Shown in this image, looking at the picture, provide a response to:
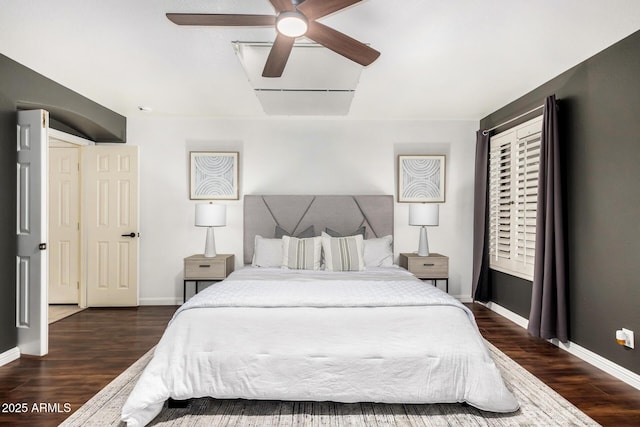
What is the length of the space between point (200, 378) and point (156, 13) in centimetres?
232

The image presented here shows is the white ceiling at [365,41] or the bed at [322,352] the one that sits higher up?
the white ceiling at [365,41]

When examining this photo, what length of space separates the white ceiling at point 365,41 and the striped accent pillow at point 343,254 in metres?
1.62

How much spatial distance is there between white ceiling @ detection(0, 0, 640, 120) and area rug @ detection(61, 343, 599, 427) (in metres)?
2.42

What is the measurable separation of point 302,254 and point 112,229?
8.72 ft

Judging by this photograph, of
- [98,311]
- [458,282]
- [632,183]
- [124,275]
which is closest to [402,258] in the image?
[458,282]

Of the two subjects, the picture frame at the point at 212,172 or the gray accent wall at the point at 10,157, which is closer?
the gray accent wall at the point at 10,157

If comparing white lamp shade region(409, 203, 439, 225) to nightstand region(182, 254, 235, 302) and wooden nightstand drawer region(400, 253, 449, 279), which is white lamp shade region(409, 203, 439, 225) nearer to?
wooden nightstand drawer region(400, 253, 449, 279)

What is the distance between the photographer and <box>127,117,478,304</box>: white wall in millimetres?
4988

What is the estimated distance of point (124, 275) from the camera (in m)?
4.84

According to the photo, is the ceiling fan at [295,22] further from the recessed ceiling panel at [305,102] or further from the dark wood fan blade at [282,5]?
the recessed ceiling panel at [305,102]

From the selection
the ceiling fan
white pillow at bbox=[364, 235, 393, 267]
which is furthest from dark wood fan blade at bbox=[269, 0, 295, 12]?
white pillow at bbox=[364, 235, 393, 267]

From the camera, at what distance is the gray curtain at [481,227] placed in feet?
15.5

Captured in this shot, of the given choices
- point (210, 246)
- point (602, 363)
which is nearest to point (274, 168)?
point (210, 246)

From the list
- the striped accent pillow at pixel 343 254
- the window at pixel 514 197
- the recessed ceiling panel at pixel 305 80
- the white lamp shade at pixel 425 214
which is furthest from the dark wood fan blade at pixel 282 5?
the white lamp shade at pixel 425 214
